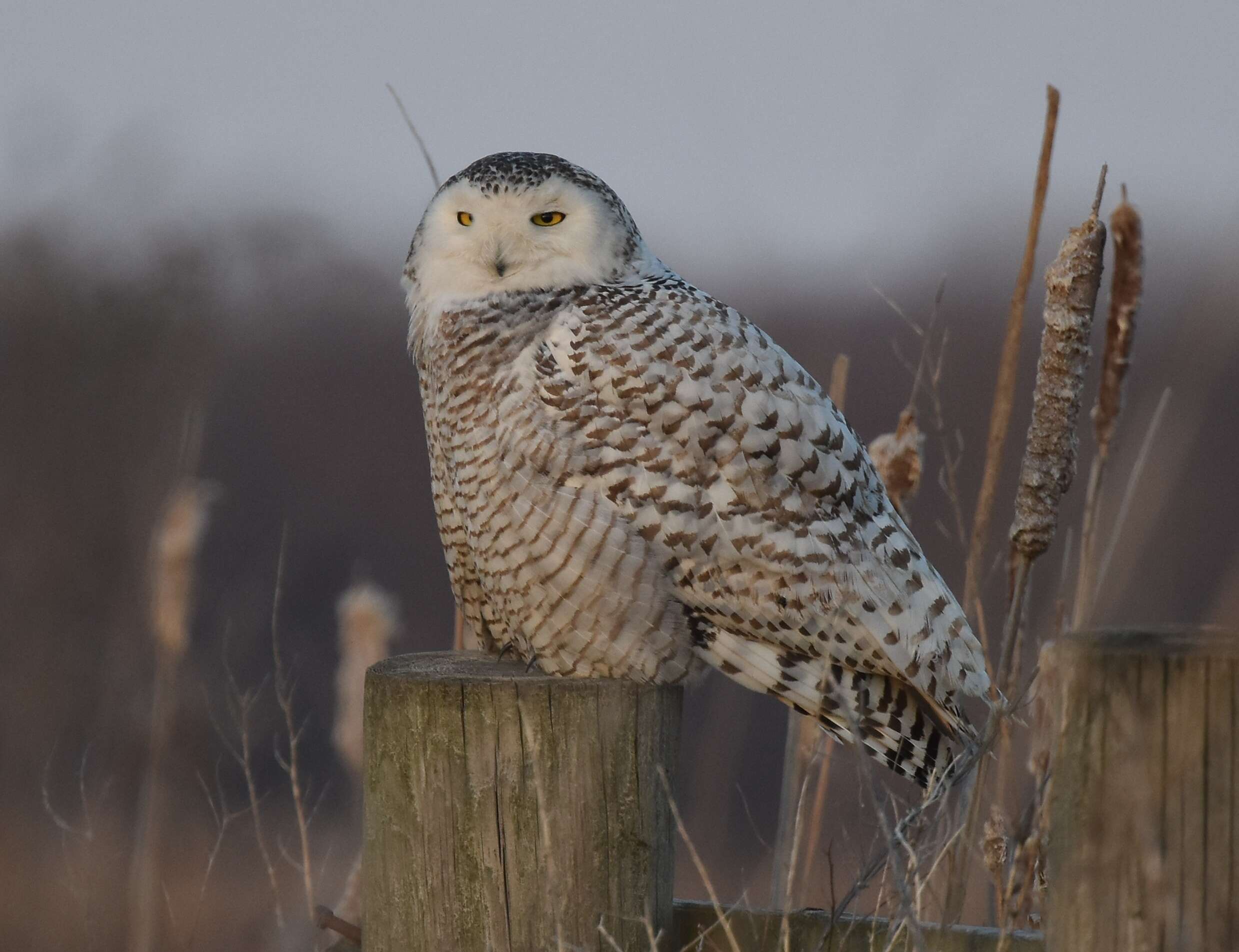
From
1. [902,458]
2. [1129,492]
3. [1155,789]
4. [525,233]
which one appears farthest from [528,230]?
[1155,789]

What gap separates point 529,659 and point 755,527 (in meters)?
0.55

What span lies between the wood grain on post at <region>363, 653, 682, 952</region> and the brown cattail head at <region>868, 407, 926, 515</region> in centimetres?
90

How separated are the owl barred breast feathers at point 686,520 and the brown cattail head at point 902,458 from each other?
8 cm

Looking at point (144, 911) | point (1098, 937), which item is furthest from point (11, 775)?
point (1098, 937)

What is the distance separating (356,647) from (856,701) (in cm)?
106

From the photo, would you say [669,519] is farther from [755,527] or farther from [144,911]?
[144,911]

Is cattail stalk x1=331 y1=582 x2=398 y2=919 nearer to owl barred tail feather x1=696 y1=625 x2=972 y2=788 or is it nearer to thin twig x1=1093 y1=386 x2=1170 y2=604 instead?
owl barred tail feather x1=696 y1=625 x2=972 y2=788

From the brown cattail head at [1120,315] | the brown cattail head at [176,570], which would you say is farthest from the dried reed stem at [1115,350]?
the brown cattail head at [176,570]

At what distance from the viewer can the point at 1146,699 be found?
105 cm

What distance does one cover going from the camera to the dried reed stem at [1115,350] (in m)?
2.19

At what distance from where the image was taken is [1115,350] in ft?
7.42

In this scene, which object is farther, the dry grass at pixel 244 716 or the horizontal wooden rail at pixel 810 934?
the dry grass at pixel 244 716

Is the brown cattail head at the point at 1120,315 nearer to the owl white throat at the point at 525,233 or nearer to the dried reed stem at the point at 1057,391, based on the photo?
the dried reed stem at the point at 1057,391

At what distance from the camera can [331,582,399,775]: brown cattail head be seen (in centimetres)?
277
